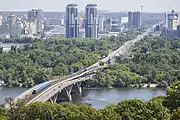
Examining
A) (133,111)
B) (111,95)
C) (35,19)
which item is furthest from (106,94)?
(35,19)

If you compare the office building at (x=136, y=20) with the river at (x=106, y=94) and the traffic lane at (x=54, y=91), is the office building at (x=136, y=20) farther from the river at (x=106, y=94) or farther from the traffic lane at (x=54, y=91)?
the traffic lane at (x=54, y=91)

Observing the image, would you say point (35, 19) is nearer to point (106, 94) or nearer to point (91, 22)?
point (91, 22)

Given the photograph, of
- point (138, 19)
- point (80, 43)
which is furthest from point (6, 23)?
point (80, 43)

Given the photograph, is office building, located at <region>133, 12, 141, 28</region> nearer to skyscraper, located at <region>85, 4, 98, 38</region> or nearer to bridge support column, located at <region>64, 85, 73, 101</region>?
skyscraper, located at <region>85, 4, 98, 38</region>

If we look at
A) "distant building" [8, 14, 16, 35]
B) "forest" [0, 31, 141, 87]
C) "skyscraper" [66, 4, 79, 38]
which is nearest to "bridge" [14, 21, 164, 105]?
"forest" [0, 31, 141, 87]

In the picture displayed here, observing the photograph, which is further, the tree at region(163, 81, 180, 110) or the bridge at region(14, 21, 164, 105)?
the bridge at region(14, 21, 164, 105)

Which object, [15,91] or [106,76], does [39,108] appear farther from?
[106,76]

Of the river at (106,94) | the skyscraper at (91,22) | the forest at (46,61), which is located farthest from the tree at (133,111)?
the skyscraper at (91,22)
